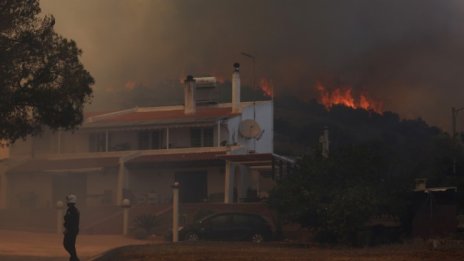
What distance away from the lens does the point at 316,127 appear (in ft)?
296

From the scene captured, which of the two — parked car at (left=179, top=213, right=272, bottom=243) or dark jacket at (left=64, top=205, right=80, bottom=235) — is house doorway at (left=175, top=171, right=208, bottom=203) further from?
dark jacket at (left=64, top=205, right=80, bottom=235)

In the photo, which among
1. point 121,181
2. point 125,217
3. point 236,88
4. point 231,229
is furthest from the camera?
point 236,88

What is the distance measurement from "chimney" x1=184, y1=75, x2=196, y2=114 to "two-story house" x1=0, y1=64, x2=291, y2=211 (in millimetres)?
66

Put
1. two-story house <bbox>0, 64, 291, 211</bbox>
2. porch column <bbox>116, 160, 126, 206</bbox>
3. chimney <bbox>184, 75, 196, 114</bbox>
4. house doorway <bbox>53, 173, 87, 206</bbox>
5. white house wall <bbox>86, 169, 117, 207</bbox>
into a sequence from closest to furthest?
porch column <bbox>116, 160, 126, 206</bbox>
two-story house <bbox>0, 64, 291, 211</bbox>
white house wall <bbox>86, 169, 117, 207</bbox>
house doorway <bbox>53, 173, 87, 206</bbox>
chimney <bbox>184, 75, 196, 114</bbox>

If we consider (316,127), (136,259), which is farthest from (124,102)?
(136,259)

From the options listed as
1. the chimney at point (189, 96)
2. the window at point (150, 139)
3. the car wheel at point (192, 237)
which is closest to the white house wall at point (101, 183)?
the window at point (150, 139)

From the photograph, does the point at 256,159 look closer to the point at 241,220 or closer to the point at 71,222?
the point at 241,220

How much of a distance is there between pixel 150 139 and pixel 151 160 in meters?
4.39

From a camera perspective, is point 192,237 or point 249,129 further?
point 249,129

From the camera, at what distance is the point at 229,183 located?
149 ft

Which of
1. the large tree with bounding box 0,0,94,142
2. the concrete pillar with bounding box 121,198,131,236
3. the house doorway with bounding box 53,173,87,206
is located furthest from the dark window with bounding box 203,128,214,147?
the large tree with bounding box 0,0,94,142

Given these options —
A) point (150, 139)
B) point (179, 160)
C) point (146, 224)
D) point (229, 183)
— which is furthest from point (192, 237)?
point (150, 139)

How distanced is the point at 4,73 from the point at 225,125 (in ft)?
87.7

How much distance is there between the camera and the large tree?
24.8m
